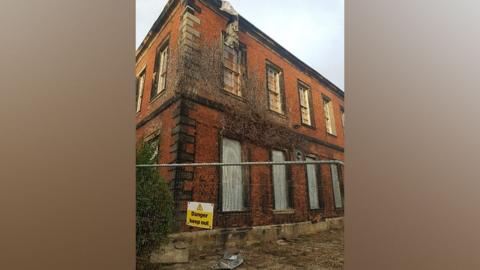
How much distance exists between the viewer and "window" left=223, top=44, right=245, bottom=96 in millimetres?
2002

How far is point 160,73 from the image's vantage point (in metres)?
2.00

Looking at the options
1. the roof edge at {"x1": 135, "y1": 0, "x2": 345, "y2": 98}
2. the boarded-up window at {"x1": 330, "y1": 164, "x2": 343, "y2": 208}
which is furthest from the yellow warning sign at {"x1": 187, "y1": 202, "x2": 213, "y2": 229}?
the roof edge at {"x1": 135, "y1": 0, "x2": 345, "y2": 98}

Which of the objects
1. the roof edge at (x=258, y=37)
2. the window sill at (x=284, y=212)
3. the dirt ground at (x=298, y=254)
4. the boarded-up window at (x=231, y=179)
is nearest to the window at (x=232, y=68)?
the roof edge at (x=258, y=37)

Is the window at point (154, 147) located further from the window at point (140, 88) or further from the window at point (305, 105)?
the window at point (305, 105)

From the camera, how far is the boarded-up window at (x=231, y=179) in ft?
6.50

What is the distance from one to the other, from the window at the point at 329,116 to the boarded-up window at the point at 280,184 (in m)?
0.25

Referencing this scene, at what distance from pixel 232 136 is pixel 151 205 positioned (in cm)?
49

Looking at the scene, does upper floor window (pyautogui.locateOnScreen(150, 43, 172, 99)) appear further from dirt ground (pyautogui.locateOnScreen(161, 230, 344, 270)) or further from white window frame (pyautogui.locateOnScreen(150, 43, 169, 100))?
dirt ground (pyautogui.locateOnScreen(161, 230, 344, 270))

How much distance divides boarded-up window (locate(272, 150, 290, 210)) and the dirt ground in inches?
6.8
